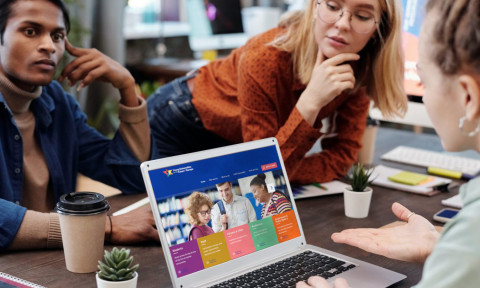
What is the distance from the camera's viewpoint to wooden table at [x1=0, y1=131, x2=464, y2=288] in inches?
42.3

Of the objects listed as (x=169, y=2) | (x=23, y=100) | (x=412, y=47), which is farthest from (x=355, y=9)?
(x=169, y=2)

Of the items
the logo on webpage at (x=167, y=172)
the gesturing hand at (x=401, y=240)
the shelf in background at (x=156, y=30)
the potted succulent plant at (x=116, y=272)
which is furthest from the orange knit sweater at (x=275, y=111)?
the shelf in background at (x=156, y=30)

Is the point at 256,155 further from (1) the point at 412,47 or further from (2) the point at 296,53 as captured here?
(1) the point at 412,47

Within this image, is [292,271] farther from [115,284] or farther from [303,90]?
[303,90]

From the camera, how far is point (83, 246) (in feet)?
3.58

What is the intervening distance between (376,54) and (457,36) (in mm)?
957

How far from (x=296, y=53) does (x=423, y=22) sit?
2.70 feet

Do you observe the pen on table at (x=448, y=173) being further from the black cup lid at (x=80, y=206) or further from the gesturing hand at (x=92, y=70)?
the black cup lid at (x=80, y=206)

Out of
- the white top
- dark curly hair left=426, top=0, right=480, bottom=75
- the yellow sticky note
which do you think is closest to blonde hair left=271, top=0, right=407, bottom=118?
the yellow sticky note

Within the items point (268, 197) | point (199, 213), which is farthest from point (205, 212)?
point (268, 197)

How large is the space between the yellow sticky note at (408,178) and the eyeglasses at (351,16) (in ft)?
1.51

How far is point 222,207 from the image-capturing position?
1.11m

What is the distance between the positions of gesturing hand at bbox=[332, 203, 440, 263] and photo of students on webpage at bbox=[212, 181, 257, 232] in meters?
0.19

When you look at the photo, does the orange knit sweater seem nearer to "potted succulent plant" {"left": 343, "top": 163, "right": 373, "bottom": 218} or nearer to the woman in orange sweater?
the woman in orange sweater
